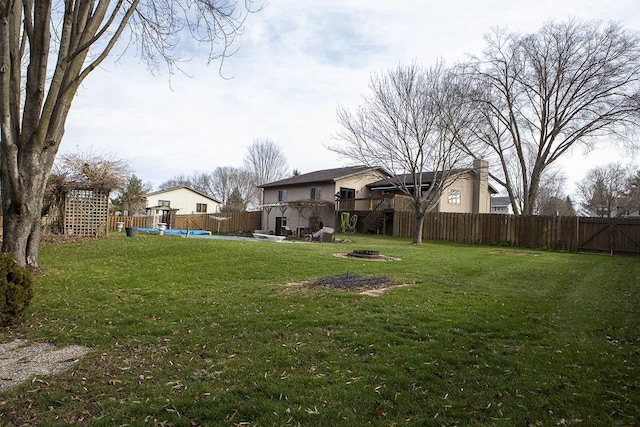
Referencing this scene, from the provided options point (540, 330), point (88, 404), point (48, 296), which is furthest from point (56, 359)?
point (540, 330)

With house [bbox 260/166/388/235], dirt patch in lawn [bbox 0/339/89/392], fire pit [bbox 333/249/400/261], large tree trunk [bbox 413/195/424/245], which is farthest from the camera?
house [bbox 260/166/388/235]

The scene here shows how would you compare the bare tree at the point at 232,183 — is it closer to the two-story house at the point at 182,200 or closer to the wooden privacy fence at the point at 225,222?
A: the two-story house at the point at 182,200

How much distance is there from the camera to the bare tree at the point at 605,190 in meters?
45.8

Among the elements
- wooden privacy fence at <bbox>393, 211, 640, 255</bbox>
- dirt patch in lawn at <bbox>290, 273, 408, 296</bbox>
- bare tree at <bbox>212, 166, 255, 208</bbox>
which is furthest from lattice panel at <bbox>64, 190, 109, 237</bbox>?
bare tree at <bbox>212, 166, 255, 208</bbox>

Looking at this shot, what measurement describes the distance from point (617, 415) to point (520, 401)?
25.8 inches

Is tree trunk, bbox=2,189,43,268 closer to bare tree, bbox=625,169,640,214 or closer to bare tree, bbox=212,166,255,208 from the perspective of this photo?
bare tree, bbox=212,166,255,208

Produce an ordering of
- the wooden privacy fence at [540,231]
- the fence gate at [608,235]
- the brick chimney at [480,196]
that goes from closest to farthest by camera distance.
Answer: the fence gate at [608,235], the wooden privacy fence at [540,231], the brick chimney at [480,196]

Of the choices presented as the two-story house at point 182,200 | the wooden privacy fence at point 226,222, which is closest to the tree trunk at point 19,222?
the wooden privacy fence at point 226,222

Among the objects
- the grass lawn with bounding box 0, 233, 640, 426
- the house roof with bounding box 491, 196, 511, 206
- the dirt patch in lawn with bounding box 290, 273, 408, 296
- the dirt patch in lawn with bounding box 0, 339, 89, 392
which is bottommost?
the dirt patch in lawn with bounding box 0, 339, 89, 392

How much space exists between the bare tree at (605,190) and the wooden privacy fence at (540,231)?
102ft

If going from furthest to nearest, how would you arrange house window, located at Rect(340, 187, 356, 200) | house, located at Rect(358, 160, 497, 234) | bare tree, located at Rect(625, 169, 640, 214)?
bare tree, located at Rect(625, 169, 640, 214) < house window, located at Rect(340, 187, 356, 200) < house, located at Rect(358, 160, 497, 234)

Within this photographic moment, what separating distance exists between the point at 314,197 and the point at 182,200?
54.1 ft

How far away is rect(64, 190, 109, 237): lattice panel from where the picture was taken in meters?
18.0

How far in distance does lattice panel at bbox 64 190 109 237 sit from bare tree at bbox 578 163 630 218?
159 ft
